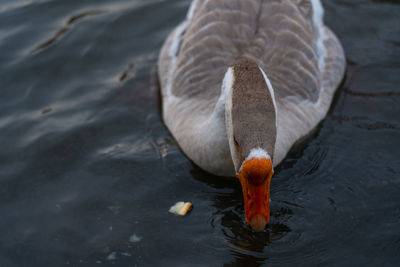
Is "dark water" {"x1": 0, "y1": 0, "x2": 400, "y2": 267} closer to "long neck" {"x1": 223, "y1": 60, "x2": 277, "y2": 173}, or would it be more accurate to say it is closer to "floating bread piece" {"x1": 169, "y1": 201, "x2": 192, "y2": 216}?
"floating bread piece" {"x1": 169, "y1": 201, "x2": 192, "y2": 216}

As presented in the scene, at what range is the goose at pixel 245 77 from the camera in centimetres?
491

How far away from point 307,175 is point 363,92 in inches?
79.2

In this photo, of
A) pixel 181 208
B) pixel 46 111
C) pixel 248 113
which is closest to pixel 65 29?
pixel 46 111

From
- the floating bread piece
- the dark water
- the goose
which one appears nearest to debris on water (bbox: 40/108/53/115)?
the dark water

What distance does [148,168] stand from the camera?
614 centimetres

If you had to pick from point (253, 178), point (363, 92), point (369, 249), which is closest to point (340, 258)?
point (369, 249)

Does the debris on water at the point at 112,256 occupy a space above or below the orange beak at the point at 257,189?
below

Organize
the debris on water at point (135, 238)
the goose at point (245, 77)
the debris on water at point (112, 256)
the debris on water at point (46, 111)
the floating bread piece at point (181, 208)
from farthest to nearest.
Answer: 1. the debris on water at point (46, 111)
2. the floating bread piece at point (181, 208)
3. the debris on water at point (135, 238)
4. the debris on water at point (112, 256)
5. the goose at point (245, 77)

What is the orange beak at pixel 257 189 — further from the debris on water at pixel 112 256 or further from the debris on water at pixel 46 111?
the debris on water at pixel 46 111

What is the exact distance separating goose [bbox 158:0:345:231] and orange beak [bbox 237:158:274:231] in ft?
0.03

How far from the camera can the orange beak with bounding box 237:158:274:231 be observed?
14.4 feet

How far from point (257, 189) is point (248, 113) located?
0.68 meters

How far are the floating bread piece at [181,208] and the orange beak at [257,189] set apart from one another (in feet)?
2.85

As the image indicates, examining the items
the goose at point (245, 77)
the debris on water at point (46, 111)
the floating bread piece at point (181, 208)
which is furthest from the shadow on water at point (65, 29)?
the floating bread piece at point (181, 208)
